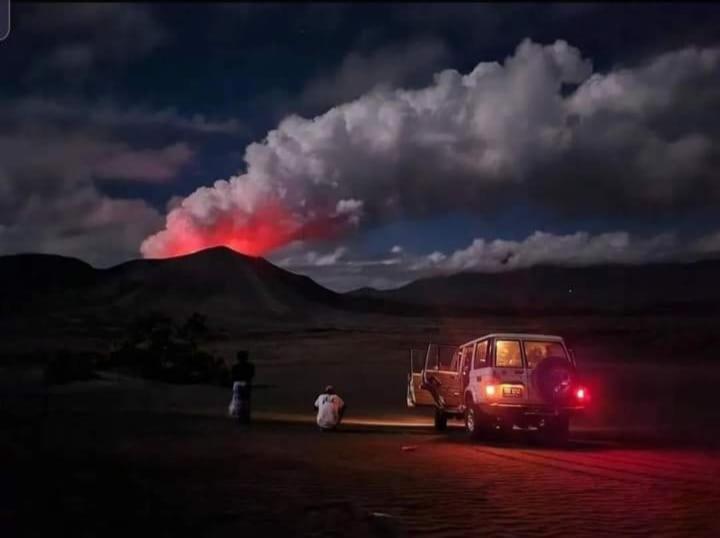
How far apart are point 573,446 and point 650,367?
133 feet

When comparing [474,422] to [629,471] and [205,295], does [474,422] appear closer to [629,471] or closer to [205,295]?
[629,471]

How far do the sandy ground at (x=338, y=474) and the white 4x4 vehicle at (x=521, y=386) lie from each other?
0.58m

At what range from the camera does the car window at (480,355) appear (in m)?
22.5

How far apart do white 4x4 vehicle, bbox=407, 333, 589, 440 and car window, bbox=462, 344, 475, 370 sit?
0.82ft

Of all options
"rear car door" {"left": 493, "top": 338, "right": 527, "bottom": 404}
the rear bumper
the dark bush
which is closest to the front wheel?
the rear bumper

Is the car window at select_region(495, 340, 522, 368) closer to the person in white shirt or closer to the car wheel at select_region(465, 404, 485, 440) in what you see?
the car wheel at select_region(465, 404, 485, 440)

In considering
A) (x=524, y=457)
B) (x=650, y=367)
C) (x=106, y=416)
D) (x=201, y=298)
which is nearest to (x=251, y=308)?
(x=201, y=298)

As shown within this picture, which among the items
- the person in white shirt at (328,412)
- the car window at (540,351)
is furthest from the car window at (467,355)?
the person in white shirt at (328,412)

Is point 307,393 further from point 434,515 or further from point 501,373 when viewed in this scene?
point 434,515

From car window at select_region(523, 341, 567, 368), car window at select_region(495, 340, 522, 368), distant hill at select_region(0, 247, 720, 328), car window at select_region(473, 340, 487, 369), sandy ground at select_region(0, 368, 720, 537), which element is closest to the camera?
sandy ground at select_region(0, 368, 720, 537)

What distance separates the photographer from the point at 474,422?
22.0m

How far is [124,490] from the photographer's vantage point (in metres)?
13.6

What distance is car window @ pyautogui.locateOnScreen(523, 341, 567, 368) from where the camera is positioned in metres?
22.4

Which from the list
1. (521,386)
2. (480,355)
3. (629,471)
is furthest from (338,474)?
(480,355)
